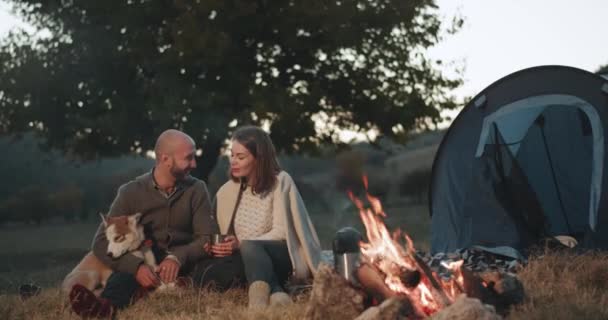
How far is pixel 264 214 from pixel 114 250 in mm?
1164

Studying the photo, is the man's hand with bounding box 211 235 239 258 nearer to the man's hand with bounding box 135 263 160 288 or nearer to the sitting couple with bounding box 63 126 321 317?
the sitting couple with bounding box 63 126 321 317

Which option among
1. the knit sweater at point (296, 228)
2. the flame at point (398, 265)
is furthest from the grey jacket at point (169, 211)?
the flame at point (398, 265)

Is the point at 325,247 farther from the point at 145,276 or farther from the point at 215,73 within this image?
the point at 145,276

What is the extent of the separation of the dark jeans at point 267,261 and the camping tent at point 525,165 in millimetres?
3238

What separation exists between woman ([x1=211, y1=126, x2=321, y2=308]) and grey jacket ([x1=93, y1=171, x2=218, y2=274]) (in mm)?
183

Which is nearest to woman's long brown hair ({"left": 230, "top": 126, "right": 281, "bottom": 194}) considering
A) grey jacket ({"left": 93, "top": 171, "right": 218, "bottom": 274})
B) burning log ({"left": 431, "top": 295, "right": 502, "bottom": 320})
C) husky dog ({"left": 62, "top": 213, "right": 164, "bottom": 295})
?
grey jacket ({"left": 93, "top": 171, "right": 218, "bottom": 274})

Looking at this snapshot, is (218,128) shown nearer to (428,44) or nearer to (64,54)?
(64,54)

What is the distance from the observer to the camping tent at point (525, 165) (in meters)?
7.93

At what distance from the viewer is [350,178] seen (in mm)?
21641

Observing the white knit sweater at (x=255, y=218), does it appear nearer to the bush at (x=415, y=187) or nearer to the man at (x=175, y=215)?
the man at (x=175, y=215)

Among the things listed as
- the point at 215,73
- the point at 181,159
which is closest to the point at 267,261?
the point at 181,159

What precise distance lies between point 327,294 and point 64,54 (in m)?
11.8

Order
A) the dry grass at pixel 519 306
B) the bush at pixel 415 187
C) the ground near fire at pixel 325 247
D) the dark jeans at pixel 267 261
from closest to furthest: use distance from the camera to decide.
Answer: the dry grass at pixel 519 306
the ground near fire at pixel 325 247
the dark jeans at pixel 267 261
the bush at pixel 415 187

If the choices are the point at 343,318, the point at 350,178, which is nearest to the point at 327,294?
the point at 343,318
